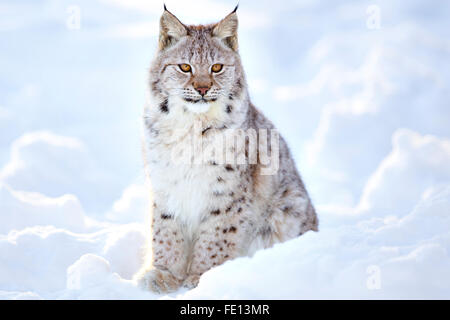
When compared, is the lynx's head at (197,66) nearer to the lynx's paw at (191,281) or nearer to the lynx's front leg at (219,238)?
the lynx's front leg at (219,238)

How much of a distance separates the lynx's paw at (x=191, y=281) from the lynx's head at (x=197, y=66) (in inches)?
65.2

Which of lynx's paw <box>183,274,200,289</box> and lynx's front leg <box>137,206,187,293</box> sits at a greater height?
lynx's front leg <box>137,206,187,293</box>

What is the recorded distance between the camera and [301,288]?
454cm

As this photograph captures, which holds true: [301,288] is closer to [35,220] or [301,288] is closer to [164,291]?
[164,291]

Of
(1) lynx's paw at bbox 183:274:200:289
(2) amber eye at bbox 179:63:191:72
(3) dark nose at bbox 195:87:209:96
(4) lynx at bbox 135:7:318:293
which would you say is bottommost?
(1) lynx's paw at bbox 183:274:200:289

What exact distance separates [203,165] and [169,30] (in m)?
1.45

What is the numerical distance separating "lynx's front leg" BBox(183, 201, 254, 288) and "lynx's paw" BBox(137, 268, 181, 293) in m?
0.14

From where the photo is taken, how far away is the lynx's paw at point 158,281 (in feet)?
18.6

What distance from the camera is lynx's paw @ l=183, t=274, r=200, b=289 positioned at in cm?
578

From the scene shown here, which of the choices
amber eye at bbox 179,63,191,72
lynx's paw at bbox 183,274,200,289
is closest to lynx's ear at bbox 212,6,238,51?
amber eye at bbox 179,63,191,72

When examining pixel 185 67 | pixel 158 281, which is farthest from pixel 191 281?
pixel 185 67

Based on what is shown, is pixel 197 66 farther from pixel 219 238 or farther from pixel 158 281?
pixel 158 281

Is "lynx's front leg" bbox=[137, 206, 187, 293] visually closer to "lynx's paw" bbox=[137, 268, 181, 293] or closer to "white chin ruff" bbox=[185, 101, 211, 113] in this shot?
"lynx's paw" bbox=[137, 268, 181, 293]
